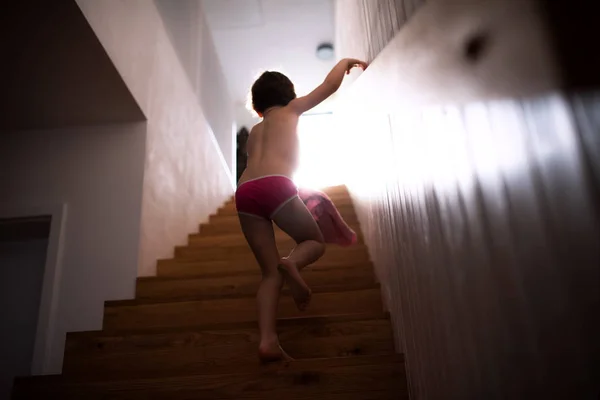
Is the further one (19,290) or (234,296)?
(19,290)

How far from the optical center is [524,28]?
52cm

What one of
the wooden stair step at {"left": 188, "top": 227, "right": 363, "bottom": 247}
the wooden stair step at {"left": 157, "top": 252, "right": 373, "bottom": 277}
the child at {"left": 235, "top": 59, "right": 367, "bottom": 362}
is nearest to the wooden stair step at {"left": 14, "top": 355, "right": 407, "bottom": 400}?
the child at {"left": 235, "top": 59, "right": 367, "bottom": 362}

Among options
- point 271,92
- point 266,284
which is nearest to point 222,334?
point 266,284

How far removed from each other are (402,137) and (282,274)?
2.17 ft

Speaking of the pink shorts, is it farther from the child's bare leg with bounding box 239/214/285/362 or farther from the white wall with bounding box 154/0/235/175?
the white wall with bounding box 154/0/235/175

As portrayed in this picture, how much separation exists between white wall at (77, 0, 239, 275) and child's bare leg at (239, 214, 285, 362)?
110 cm

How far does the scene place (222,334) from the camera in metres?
1.72

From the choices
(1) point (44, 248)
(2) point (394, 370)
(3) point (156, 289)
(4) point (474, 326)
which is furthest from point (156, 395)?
(1) point (44, 248)

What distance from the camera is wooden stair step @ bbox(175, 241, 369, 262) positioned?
8.43 feet

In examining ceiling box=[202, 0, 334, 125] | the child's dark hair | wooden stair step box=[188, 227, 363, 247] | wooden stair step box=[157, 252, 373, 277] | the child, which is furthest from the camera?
ceiling box=[202, 0, 334, 125]

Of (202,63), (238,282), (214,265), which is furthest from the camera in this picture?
(202,63)

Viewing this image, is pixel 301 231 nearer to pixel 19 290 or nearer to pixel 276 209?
pixel 276 209

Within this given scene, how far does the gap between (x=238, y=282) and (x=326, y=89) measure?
1.04 m

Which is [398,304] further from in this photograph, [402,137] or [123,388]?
[123,388]
